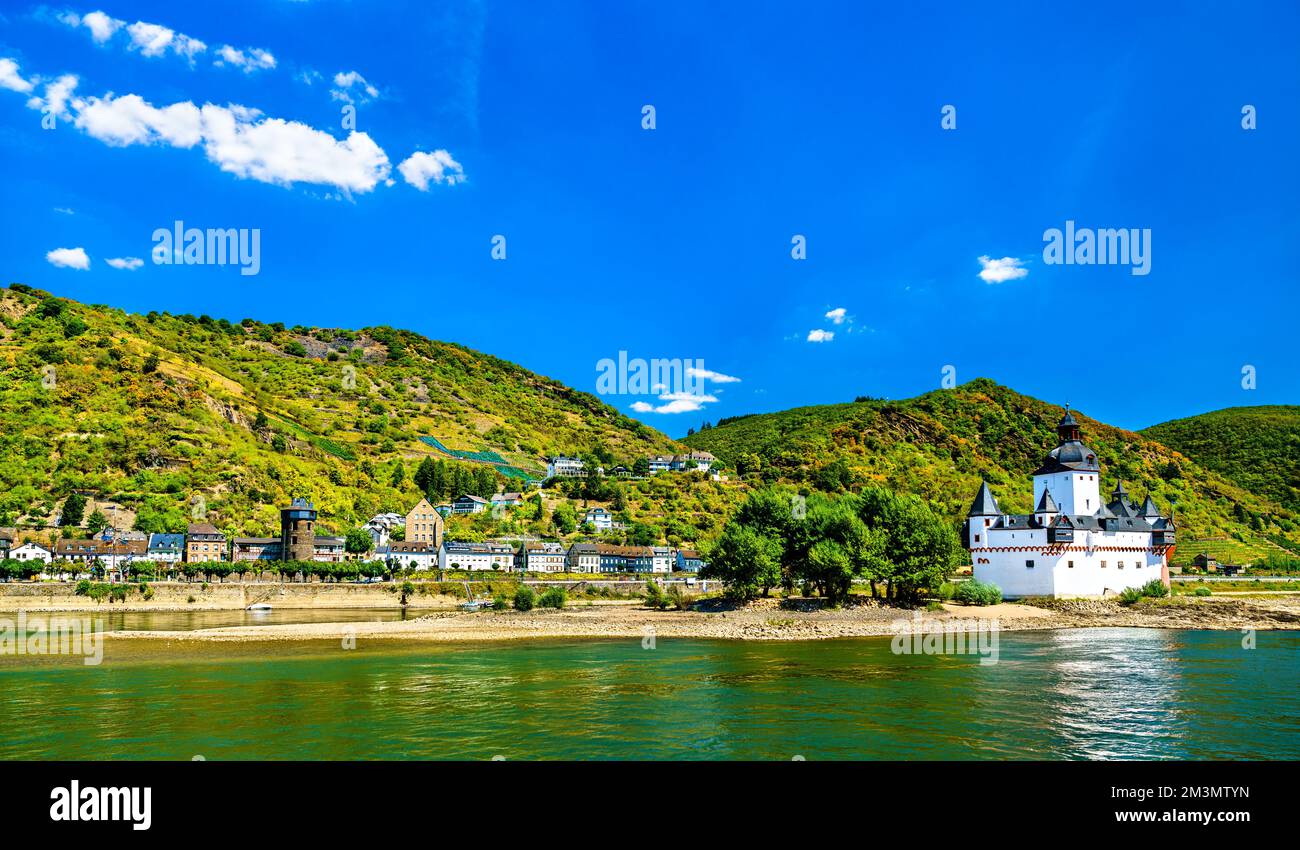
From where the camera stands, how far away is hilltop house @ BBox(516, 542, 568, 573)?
109875 millimetres

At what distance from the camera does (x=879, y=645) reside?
43875 millimetres

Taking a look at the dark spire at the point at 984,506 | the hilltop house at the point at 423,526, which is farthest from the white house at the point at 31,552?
the dark spire at the point at 984,506

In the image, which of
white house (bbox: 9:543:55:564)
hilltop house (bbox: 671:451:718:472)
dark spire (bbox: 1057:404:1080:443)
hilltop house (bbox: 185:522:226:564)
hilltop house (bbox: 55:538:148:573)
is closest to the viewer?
dark spire (bbox: 1057:404:1080:443)

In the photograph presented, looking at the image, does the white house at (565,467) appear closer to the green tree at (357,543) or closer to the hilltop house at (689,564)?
the hilltop house at (689,564)

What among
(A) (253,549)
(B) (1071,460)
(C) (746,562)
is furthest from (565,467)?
(B) (1071,460)

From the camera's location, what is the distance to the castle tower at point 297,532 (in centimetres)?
9888

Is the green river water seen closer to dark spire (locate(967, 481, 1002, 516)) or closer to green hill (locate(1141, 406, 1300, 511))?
dark spire (locate(967, 481, 1002, 516))

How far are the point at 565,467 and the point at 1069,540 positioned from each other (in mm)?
117311

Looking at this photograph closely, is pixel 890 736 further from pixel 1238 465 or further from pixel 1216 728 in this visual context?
pixel 1238 465

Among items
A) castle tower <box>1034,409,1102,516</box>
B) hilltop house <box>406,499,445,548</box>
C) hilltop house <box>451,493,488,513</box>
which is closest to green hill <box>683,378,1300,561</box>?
castle tower <box>1034,409,1102,516</box>

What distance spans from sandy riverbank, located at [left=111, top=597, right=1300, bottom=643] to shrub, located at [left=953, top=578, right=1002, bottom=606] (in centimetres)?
149

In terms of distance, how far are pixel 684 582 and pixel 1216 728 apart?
257ft

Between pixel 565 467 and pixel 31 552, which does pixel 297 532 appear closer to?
pixel 31 552

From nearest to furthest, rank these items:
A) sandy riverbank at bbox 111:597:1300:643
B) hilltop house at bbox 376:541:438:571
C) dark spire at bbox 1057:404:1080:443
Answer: sandy riverbank at bbox 111:597:1300:643 → dark spire at bbox 1057:404:1080:443 → hilltop house at bbox 376:541:438:571
